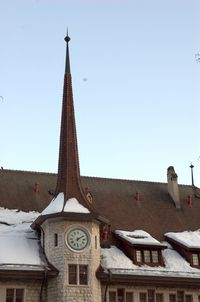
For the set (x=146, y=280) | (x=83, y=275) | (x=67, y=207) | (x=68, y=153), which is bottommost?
(x=146, y=280)

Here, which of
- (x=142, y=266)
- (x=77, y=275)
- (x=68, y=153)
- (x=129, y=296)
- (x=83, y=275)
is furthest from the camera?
(x=68, y=153)

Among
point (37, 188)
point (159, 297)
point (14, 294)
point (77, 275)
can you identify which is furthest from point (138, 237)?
point (14, 294)

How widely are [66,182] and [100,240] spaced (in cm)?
457

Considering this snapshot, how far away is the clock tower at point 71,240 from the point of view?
116ft

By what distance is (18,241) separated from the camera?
37000 millimetres

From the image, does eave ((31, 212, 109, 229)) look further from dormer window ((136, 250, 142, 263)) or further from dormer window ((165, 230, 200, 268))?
dormer window ((165, 230, 200, 268))

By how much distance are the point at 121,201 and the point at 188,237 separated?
5692 mm

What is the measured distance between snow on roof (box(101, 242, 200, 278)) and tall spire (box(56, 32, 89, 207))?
381 centimetres

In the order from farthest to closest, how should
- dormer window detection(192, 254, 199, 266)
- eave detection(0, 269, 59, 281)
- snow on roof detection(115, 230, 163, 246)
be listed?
dormer window detection(192, 254, 199, 266), snow on roof detection(115, 230, 163, 246), eave detection(0, 269, 59, 281)

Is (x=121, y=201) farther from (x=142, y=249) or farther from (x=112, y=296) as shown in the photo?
(x=112, y=296)

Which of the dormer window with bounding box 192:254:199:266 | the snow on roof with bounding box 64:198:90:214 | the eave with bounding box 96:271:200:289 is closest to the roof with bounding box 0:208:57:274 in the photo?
the snow on roof with bounding box 64:198:90:214

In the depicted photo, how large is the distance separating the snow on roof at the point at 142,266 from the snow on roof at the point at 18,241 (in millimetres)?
4384

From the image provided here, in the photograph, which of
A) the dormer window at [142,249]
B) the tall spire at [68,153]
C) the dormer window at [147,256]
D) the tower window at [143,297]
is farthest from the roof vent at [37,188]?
the tower window at [143,297]

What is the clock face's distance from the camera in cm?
3612
